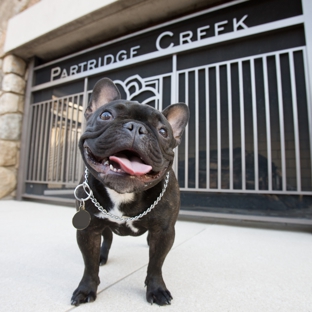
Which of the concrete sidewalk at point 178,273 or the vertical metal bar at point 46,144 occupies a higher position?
the vertical metal bar at point 46,144

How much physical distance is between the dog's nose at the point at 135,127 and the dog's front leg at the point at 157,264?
1.49 feet

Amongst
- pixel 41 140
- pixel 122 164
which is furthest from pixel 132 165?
pixel 41 140

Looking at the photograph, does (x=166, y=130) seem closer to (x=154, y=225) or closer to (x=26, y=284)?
(x=154, y=225)

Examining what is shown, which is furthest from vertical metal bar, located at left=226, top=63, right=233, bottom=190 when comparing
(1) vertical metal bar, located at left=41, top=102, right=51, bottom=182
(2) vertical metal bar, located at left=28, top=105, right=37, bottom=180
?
(2) vertical metal bar, located at left=28, top=105, right=37, bottom=180

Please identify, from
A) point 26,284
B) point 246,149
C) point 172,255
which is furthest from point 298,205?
point 26,284

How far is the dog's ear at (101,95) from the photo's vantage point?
1138mm

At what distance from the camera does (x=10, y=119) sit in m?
4.11

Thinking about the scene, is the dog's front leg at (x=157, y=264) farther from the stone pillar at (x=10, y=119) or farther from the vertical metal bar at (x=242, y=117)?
the stone pillar at (x=10, y=119)

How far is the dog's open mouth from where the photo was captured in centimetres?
78

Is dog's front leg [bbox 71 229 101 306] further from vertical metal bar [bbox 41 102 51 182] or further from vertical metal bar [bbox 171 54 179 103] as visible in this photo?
vertical metal bar [bbox 41 102 51 182]

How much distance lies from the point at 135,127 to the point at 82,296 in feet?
2.29

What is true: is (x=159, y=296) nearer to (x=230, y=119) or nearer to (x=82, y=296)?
(x=82, y=296)

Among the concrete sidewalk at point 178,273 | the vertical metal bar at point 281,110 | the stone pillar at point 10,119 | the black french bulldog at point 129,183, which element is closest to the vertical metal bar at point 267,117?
the vertical metal bar at point 281,110

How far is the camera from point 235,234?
2.11 meters
